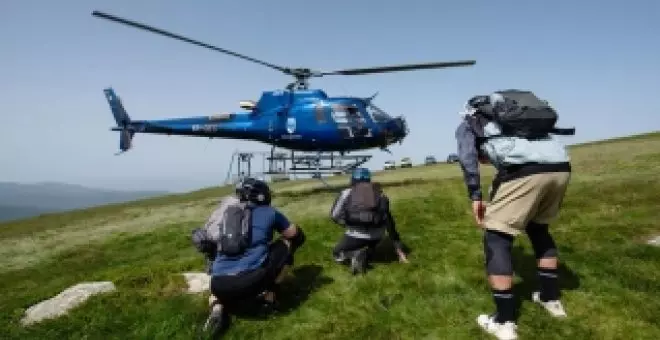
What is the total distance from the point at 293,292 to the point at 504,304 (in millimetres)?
3886

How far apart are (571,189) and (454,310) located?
10791mm

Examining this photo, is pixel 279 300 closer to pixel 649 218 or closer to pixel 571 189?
pixel 649 218

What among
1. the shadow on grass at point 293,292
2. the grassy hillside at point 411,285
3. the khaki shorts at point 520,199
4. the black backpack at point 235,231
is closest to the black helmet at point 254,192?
the black backpack at point 235,231

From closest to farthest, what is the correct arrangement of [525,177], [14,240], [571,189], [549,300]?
[525,177] < [549,300] < [571,189] < [14,240]

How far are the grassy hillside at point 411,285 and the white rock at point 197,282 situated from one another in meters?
0.24

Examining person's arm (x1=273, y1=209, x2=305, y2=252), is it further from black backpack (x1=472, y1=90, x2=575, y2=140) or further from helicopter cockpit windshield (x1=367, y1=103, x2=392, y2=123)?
helicopter cockpit windshield (x1=367, y1=103, x2=392, y2=123)

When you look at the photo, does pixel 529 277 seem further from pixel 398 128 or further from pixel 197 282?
pixel 398 128

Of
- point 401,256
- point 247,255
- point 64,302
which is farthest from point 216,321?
point 401,256

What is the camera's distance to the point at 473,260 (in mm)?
9594

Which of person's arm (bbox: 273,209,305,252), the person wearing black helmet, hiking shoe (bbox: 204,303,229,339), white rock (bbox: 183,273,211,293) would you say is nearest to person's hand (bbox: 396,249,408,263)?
the person wearing black helmet

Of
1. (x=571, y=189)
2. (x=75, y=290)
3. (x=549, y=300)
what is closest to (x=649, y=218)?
(x=571, y=189)

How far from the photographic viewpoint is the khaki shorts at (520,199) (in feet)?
20.5

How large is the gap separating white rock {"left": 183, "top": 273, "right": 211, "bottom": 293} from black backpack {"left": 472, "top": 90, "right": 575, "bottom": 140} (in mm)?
5785

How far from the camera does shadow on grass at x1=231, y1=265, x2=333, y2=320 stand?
7.83 m
